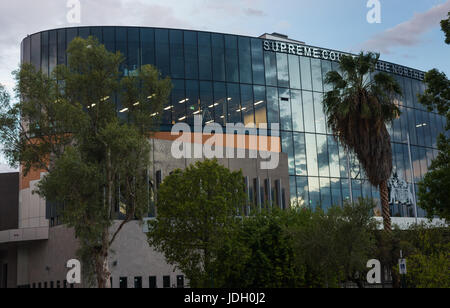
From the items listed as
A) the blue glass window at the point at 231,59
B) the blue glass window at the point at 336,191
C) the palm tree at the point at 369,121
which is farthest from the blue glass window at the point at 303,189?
the palm tree at the point at 369,121

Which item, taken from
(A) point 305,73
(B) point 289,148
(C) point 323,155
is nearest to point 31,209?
(B) point 289,148

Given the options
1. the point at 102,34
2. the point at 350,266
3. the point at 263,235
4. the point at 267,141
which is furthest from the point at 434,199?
the point at 102,34

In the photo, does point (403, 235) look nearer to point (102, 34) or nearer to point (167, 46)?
point (167, 46)

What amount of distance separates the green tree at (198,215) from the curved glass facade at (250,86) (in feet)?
69.5

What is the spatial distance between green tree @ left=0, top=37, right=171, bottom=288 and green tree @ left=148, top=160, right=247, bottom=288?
2926 mm

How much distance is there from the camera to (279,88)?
59.3 m

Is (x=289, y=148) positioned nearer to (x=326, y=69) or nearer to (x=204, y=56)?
(x=326, y=69)

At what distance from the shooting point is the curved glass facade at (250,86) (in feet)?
174

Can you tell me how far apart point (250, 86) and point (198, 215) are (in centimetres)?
2927

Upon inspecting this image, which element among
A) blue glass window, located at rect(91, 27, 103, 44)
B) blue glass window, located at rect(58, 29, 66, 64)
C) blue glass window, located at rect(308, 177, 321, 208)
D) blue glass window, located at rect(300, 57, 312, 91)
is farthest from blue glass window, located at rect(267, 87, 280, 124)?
blue glass window, located at rect(58, 29, 66, 64)

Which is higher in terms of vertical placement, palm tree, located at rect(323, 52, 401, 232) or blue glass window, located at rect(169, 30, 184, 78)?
blue glass window, located at rect(169, 30, 184, 78)

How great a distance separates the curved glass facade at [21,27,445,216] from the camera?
5316cm

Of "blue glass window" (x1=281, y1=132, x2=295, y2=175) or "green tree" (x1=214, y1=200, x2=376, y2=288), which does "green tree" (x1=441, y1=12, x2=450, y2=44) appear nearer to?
"green tree" (x1=214, y1=200, x2=376, y2=288)

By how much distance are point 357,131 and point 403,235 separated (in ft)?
26.3
